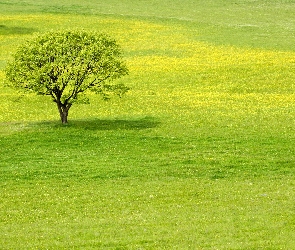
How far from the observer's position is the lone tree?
46.2 m

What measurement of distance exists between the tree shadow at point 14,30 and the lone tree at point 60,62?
46.0 m

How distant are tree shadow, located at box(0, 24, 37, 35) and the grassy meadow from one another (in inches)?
343

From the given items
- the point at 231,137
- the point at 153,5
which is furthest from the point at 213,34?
the point at 231,137

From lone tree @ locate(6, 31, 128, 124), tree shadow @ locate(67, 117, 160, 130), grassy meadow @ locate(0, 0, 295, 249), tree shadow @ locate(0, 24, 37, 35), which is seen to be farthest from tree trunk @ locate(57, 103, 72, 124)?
tree shadow @ locate(0, 24, 37, 35)

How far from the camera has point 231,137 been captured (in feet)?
145

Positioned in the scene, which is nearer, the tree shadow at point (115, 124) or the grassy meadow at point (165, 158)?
the grassy meadow at point (165, 158)

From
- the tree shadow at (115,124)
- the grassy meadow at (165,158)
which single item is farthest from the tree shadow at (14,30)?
the tree shadow at (115,124)

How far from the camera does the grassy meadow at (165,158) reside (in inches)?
1083

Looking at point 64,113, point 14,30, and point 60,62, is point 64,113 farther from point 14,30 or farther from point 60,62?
point 14,30

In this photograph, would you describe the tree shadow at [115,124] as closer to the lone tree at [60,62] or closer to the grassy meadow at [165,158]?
the grassy meadow at [165,158]

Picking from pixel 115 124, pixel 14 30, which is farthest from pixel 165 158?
pixel 14 30

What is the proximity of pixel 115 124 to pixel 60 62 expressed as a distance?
5.96 metres

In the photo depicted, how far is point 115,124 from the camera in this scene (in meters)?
48.6

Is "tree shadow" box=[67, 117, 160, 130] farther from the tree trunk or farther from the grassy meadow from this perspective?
the tree trunk
